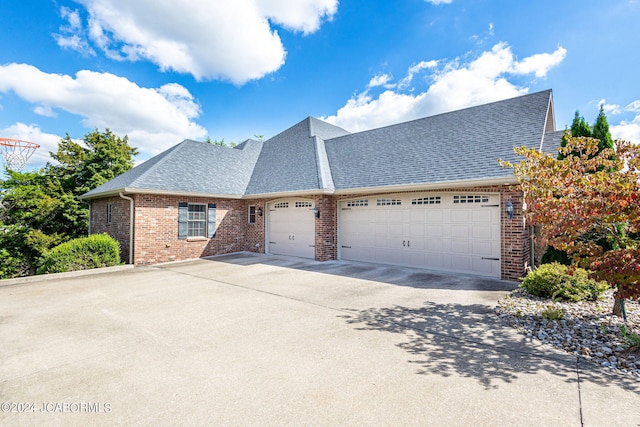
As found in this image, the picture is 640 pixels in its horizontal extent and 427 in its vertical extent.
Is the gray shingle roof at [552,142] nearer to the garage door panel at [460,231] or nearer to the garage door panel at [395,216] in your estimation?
the garage door panel at [460,231]

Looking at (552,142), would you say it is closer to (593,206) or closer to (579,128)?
(579,128)

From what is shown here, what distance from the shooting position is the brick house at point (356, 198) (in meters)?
8.59

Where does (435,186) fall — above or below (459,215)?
above

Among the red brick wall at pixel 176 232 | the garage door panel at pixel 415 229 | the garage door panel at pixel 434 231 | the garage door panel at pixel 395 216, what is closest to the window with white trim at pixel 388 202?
the garage door panel at pixel 395 216

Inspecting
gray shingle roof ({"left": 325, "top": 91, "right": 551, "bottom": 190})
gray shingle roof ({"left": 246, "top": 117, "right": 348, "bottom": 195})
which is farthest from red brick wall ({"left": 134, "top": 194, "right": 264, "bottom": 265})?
gray shingle roof ({"left": 325, "top": 91, "right": 551, "bottom": 190})

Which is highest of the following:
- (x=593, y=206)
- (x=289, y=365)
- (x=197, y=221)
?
(x=593, y=206)

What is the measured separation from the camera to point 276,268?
1029 cm

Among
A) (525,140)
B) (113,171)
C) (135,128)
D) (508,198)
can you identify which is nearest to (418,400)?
(508,198)

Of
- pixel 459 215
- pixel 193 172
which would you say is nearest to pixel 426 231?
pixel 459 215

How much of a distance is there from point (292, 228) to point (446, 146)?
279 inches

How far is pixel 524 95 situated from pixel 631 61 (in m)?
2.47

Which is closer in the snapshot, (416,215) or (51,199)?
(416,215)

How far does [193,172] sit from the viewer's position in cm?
1317

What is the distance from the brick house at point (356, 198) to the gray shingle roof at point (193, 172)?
63 mm
